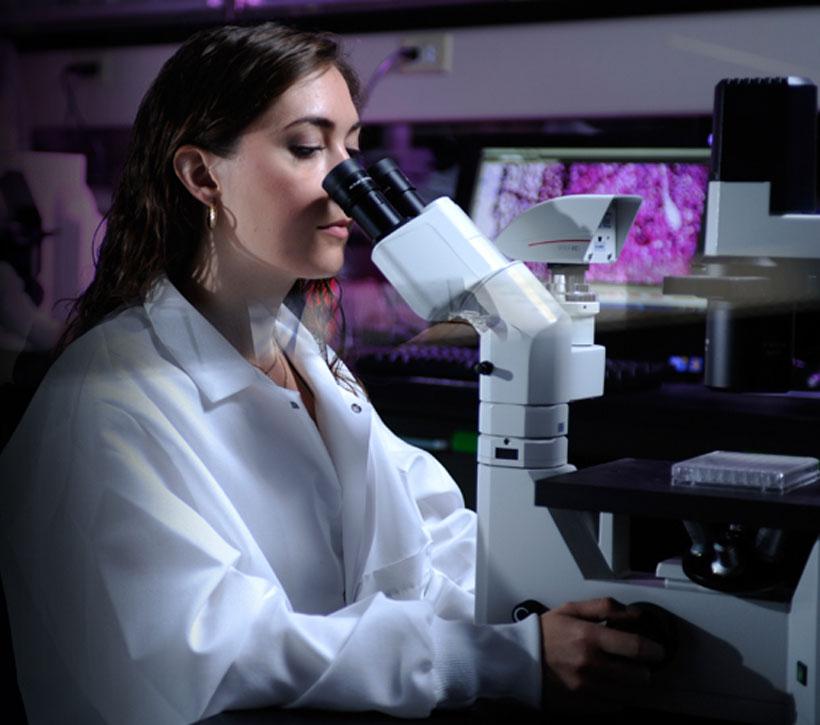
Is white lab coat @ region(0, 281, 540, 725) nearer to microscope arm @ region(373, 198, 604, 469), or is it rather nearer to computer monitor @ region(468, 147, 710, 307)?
microscope arm @ region(373, 198, 604, 469)

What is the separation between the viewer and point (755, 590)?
3.46 ft

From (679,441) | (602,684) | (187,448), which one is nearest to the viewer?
(602,684)

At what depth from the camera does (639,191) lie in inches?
103

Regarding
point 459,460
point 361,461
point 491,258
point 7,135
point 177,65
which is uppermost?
point 177,65

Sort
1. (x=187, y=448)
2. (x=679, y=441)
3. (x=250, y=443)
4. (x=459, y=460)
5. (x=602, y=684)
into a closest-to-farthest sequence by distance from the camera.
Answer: (x=602, y=684) → (x=187, y=448) → (x=250, y=443) → (x=679, y=441) → (x=459, y=460)

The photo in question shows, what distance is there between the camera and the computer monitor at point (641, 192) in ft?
8.39

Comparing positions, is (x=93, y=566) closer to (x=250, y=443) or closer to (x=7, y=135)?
(x=250, y=443)

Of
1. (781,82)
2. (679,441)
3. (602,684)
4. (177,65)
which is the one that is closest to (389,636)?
(602,684)

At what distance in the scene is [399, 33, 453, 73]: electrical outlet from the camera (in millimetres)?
3020

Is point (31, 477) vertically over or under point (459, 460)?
over

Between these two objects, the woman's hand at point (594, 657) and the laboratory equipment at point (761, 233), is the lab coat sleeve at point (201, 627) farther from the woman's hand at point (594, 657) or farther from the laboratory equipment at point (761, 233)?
the laboratory equipment at point (761, 233)

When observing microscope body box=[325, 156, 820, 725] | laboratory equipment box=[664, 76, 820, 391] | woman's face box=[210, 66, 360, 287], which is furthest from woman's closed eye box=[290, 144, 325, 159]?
laboratory equipment box=[664, 76, 820, 391]

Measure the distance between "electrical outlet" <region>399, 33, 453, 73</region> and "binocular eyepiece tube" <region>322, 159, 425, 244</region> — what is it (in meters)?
1.98

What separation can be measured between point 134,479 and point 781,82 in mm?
659
